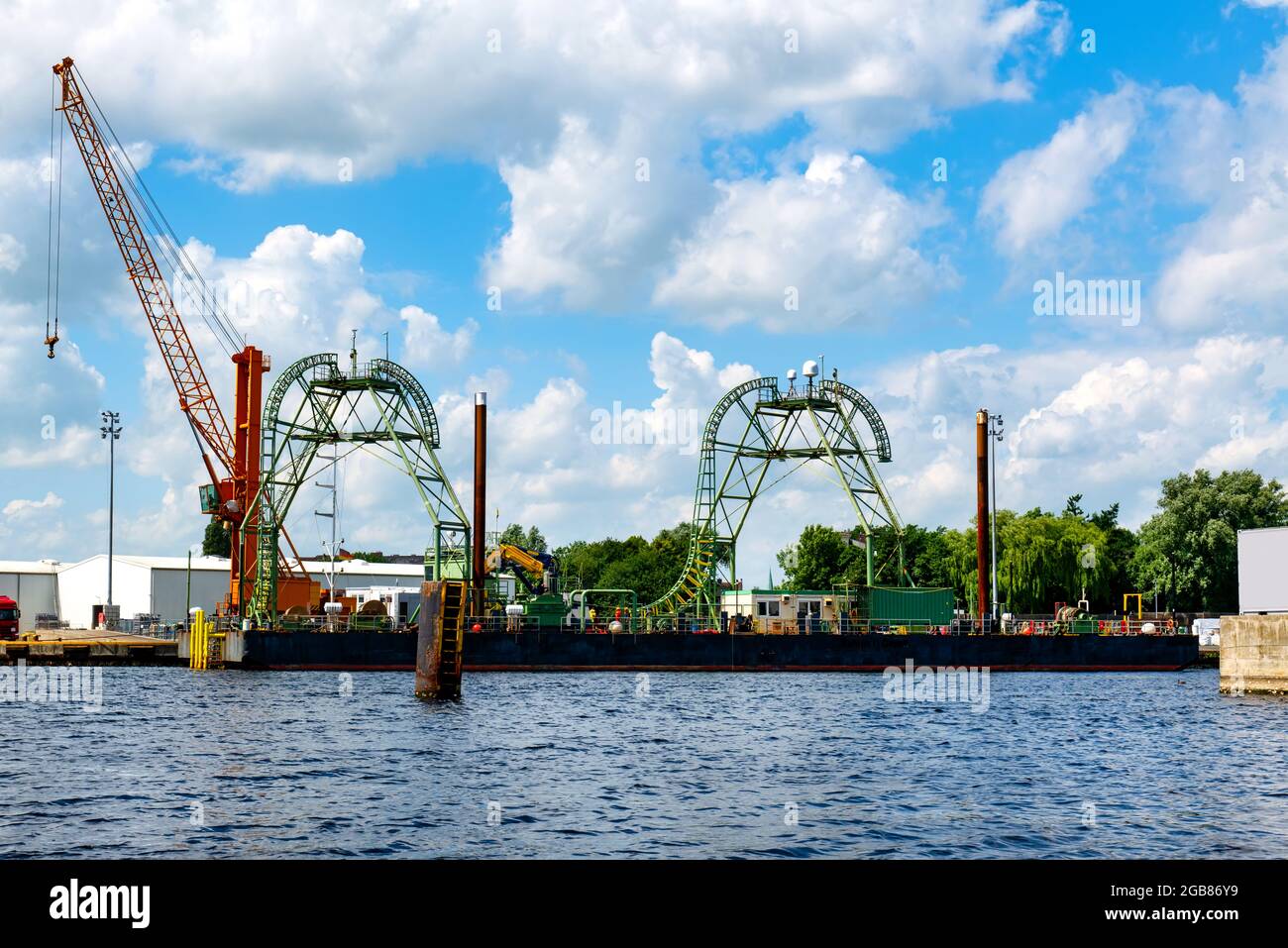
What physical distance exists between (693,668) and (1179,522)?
188 ft

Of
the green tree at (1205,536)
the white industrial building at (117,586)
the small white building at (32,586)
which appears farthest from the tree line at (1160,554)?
the small white building at (32,586)

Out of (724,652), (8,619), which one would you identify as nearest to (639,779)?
(724,652)

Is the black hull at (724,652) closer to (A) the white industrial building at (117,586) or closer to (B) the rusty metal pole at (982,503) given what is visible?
(B) the rusty metal pole at (982,503)

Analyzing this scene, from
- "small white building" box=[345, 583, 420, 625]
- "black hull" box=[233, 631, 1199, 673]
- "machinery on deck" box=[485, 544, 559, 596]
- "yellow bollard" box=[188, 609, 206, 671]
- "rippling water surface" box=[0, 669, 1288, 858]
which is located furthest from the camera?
"small white building" box=[345, 583, 420, 625]

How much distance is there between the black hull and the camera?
7662 cm

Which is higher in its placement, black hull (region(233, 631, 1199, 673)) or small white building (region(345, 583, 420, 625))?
small white building (region(345, 583, 420, 625))

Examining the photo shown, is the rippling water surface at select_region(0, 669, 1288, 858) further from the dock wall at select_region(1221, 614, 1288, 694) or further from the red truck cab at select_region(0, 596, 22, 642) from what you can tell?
the red truck cab at select_region(0, 596, 22, 642)

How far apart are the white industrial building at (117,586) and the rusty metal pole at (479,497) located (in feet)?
134

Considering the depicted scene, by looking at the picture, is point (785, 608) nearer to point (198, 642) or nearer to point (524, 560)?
point (524, 560)

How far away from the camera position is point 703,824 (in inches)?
891

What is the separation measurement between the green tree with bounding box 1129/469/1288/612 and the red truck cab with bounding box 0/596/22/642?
9328cm

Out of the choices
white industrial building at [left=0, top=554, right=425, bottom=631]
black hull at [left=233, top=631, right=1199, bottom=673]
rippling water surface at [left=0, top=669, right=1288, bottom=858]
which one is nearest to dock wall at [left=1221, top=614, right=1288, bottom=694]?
rippling water surface at [left=0, top=669, right=1288, bottom=858]

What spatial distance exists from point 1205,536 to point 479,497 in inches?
2662
